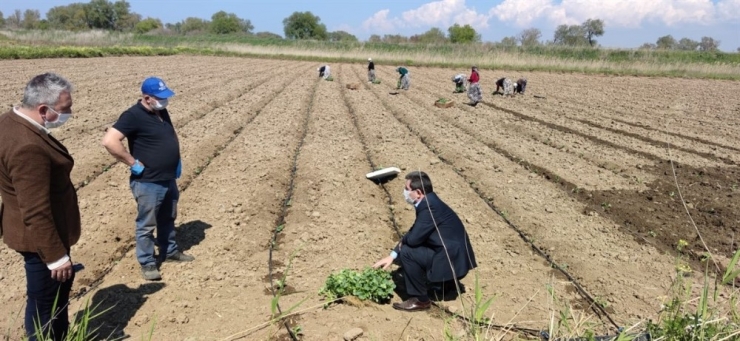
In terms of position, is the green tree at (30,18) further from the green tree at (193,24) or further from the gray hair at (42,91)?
the gray hair at (42,91)

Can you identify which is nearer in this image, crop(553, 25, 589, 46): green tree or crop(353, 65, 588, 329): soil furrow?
crop(353, 65, 588, 329): soil furrow

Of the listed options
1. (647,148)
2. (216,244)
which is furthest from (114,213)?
(647,148)

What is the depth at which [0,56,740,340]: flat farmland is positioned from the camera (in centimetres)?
423

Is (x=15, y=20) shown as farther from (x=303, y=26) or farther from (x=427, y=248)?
(x=427, y=248)

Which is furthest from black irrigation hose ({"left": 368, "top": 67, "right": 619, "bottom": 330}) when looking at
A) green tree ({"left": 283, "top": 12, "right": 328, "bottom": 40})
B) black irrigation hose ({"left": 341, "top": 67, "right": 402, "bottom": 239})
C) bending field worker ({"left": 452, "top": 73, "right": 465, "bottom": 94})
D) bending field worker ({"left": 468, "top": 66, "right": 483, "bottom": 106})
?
green tree ({"left": 283, "top": 12, "right": 328, "bottom": 40})

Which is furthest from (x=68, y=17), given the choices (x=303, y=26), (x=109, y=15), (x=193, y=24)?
(x=303, y=26)

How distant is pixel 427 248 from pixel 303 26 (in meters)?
97.4

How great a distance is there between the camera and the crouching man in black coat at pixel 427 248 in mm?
4172

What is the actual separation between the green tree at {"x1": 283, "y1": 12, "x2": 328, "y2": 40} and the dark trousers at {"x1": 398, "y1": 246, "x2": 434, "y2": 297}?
95.5 metres

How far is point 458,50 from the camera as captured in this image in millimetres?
37000

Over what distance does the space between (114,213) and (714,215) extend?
25.0ft

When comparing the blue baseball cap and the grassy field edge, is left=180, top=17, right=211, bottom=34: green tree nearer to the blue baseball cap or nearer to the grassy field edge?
the grassy field edge

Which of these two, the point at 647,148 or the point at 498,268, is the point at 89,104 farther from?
the point at 647,148

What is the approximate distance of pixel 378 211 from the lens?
21.0 ft
